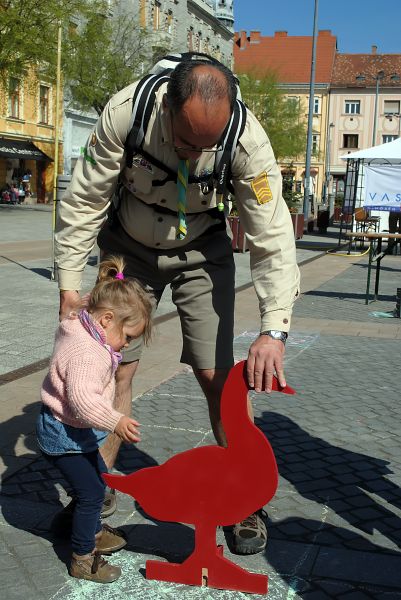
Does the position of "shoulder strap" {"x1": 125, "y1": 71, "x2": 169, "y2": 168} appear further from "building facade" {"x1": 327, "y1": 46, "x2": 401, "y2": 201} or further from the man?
"building facade" {"x1": 327, "y1": 46, "x2": 401, "y2": 201}

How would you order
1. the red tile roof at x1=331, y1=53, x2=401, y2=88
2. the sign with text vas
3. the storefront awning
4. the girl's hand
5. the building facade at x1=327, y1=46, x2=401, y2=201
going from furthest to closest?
the red tile roof at x1=331, y1=53, x2=401, y2=88
the building facade at x1=327, y1=46, x2=401, y2=201
the storefront awning
the sign with text vas
the girl's hand

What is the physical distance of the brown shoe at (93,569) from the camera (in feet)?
9.25

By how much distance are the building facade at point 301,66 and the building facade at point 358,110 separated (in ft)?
3.08

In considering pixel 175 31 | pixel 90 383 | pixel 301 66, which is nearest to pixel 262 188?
pixel 90 383

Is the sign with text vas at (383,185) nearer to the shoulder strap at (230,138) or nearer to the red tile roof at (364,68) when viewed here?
the shoulder strap at (230,138)

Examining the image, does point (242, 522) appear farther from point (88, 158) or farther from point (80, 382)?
point (88, 158)

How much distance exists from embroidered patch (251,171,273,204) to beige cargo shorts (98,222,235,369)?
1.14 ft

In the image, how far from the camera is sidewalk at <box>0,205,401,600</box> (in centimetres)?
284

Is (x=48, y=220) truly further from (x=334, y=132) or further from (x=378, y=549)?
(x=334, y=132)

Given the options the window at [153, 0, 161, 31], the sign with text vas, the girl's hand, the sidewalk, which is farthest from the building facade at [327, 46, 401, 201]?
the girl's hand

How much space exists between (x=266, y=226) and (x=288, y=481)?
1494mm

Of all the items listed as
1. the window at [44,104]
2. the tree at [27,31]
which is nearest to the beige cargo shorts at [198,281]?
the tree at [27,31]

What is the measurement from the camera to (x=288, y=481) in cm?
385

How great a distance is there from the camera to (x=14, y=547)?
120 inches
